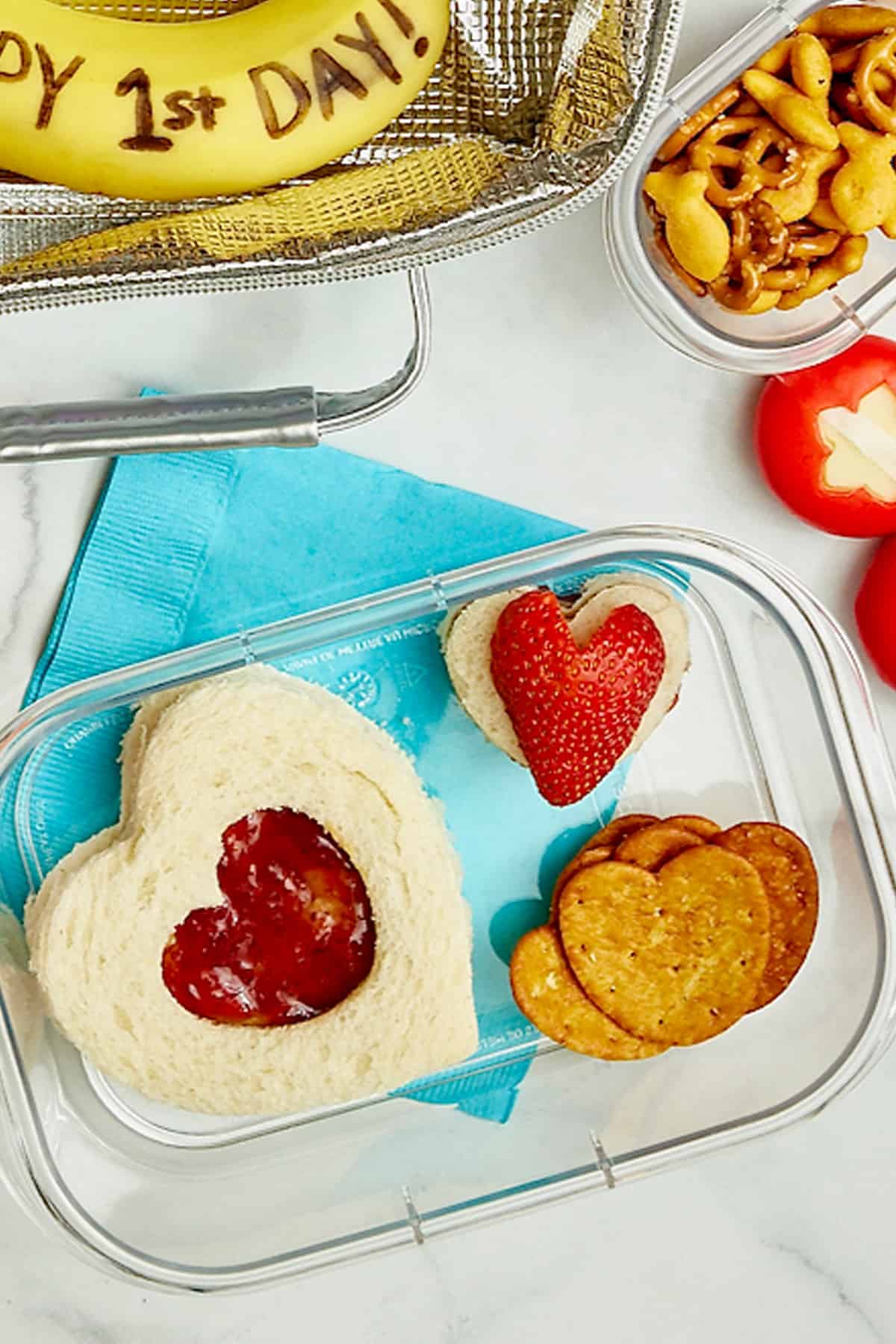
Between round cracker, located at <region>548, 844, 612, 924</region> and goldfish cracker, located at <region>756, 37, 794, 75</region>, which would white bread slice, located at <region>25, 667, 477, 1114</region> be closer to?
round cracker, located at <region>548, 844, 612, 924</region>

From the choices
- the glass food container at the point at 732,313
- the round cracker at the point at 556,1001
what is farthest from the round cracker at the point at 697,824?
the glass food container at the point at 732,313

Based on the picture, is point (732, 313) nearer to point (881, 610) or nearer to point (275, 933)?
point (881, 610)

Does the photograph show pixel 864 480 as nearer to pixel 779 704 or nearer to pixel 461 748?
pixel 779 704

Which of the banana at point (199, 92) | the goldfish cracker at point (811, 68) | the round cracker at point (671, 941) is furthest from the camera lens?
the round cracker at point (671, 941)

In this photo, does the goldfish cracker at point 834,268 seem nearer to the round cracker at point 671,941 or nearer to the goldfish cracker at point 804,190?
the goldfish cracker at point 804,190

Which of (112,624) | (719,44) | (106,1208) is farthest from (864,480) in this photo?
(106,1208)
